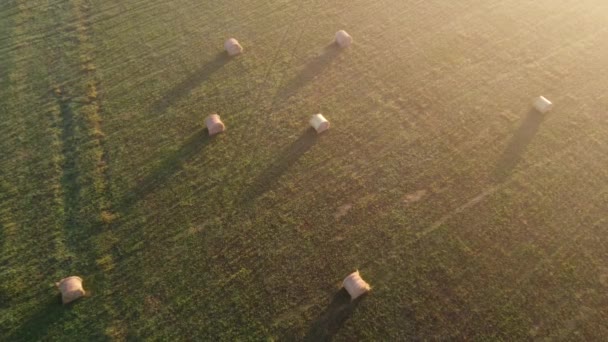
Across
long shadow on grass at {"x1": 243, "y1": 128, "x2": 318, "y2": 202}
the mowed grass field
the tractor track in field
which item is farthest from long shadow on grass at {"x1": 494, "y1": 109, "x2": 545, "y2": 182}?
the tractor track in field

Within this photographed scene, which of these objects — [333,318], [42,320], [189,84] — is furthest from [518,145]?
[42,320]

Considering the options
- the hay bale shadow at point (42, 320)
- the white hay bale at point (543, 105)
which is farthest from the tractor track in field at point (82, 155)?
the white hay bale at point (543, 105)

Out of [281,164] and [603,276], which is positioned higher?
[281,164]

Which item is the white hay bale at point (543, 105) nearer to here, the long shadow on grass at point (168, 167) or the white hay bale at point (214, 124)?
the white hay bale at point (214, 124)

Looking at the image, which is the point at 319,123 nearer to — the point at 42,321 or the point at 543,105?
the point at 543,105

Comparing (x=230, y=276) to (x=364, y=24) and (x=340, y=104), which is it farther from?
(x=364, y=24)

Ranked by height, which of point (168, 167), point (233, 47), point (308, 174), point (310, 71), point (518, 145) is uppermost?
point (233, 47)

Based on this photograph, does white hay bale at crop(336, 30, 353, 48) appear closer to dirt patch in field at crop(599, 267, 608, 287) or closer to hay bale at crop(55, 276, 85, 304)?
dirt patch in field at crop(599, 267, 608, 287)

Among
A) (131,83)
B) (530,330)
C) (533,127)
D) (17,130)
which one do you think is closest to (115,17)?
(131,83)
